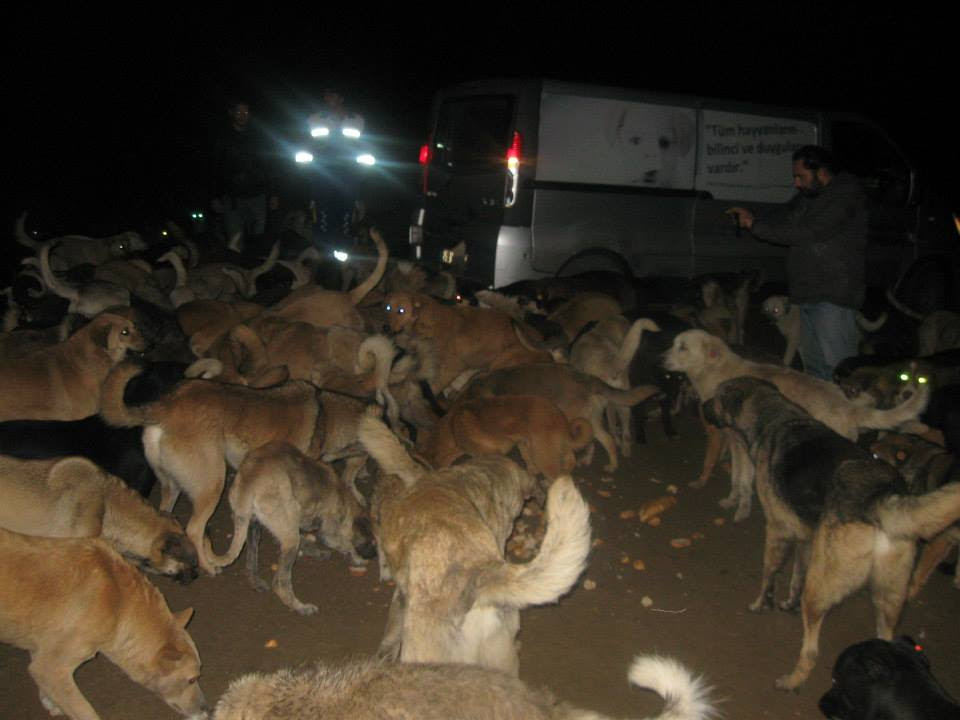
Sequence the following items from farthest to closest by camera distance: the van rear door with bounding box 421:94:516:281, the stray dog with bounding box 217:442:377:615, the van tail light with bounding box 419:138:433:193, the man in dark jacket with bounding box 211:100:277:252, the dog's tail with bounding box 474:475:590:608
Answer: the man in dark jacket with bounding box 211:100:277:252, the van tail light with bounding box 419:138:433:193, the van rear door with bounding box 421:94:516:281, the stray dog with bounding box 217:442:377:615, the dog's tail with bounding box 474:475:590:608

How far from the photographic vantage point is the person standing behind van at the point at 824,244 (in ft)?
18.9

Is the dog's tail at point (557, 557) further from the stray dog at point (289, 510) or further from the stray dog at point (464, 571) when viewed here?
the stray dog at point (289, 510)

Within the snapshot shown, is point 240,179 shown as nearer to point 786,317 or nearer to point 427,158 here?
point 427,158

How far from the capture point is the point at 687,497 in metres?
A: 5.87

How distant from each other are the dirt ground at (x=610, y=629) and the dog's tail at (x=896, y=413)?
108cm

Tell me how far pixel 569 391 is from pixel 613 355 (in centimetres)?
102

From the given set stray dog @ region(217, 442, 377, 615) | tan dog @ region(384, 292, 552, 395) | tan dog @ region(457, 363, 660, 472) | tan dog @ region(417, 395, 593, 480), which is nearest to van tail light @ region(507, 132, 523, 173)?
tan dog @ region(384, 292, 552, 395)

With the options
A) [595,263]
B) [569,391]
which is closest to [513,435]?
[569,391]

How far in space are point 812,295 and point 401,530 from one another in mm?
4502

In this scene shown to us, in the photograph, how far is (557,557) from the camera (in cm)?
252

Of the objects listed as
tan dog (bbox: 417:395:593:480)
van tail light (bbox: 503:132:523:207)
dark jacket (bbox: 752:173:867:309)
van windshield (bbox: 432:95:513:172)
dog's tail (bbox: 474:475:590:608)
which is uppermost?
van windshield (bbox: 432:95:513:172)

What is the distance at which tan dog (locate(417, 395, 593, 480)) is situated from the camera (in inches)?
200

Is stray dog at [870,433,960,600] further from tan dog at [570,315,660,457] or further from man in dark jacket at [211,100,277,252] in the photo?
man in dark jacket at [211,100,277,252]

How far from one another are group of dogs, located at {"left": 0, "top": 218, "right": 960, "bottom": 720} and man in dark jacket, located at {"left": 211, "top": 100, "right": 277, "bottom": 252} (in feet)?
16.1
